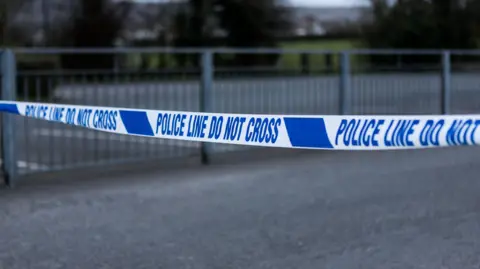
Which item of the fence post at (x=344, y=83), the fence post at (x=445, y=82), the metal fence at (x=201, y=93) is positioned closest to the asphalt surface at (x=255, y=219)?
the metal fence at (x=201, y=93)

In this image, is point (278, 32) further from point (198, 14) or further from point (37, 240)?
point (37, 240)

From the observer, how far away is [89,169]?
32.2 feet

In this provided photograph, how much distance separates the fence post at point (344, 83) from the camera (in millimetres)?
12125

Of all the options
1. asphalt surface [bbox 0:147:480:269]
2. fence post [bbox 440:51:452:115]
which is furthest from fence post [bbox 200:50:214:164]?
fence post [bbox 440:51:452:115]

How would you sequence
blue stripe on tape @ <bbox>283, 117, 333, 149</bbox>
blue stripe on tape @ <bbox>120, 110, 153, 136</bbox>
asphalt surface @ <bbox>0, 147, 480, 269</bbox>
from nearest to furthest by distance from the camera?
1. blue stripe on tape @ <bbox>283, 117, 333, 149</bbox>
2. blue stripe on tape @ <bbox>120, 110, 153, 136</bbox>
3. asphalt surface @ <bbox>0, 147, 480, 269</bbox>

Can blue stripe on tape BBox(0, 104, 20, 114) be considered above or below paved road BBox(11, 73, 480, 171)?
above

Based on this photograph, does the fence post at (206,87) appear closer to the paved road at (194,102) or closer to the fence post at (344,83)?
the paved road at (194,102)

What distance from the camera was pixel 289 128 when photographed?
5105 millimetres

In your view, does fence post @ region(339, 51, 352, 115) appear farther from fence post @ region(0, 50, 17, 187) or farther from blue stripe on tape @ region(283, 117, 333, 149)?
blue stripe on tape @ region(283, 117, 333, 149)

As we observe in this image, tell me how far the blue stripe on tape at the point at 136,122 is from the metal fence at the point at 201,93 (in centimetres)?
307

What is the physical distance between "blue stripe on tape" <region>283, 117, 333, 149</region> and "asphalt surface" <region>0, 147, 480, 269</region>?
1.23 metres

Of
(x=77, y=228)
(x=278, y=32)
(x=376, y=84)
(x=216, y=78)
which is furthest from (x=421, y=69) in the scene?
(x=278, y=32)

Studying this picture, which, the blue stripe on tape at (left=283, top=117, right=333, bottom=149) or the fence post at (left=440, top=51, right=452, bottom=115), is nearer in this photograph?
the blue stripe on tape at (left=283, top=117, right=333, bottom=149)

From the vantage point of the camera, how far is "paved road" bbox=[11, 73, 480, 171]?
1020 centimetres
